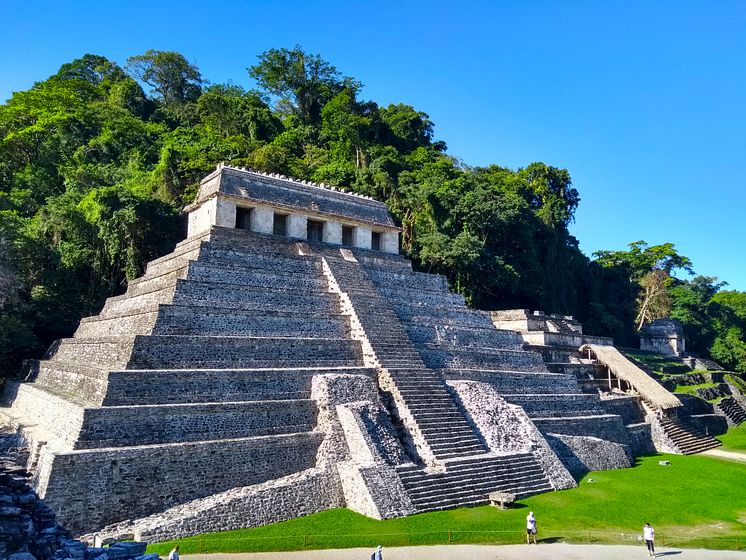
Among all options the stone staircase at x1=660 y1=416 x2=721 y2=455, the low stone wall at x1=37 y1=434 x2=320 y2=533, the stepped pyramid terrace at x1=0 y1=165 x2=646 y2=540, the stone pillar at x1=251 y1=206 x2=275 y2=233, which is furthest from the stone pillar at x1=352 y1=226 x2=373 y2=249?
the stone staircase at x1=660 y1=416 x2=721 y2=455

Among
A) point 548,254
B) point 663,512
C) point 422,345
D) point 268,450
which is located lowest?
point 663,512

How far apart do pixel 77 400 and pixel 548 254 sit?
37179 millimetres

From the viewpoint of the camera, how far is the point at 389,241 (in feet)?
80.7

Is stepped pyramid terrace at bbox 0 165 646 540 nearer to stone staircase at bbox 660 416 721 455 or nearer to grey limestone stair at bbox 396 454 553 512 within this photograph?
grey limestone stair at bbox 396 454 553 512

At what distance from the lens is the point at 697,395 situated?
3403 cm

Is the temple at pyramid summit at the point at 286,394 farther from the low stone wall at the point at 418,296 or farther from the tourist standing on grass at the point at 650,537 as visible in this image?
the tourist standing on grass at the point at 650,537

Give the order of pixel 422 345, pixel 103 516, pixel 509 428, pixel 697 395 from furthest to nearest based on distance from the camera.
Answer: pixel 697 395 < pixel 422 345 < pixel 509 428 < pixel 103 516

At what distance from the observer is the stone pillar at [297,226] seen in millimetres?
21578

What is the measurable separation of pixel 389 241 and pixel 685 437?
52.7 ft


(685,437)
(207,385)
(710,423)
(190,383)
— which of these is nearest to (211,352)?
(207,385)

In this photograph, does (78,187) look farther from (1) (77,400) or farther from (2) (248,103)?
(1) (77,400)

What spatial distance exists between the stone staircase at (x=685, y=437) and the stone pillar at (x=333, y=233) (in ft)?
55.0

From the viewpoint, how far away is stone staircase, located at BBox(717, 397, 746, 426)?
3319 cm

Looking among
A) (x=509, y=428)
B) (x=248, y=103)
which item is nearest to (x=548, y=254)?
(x=248, y=103)
